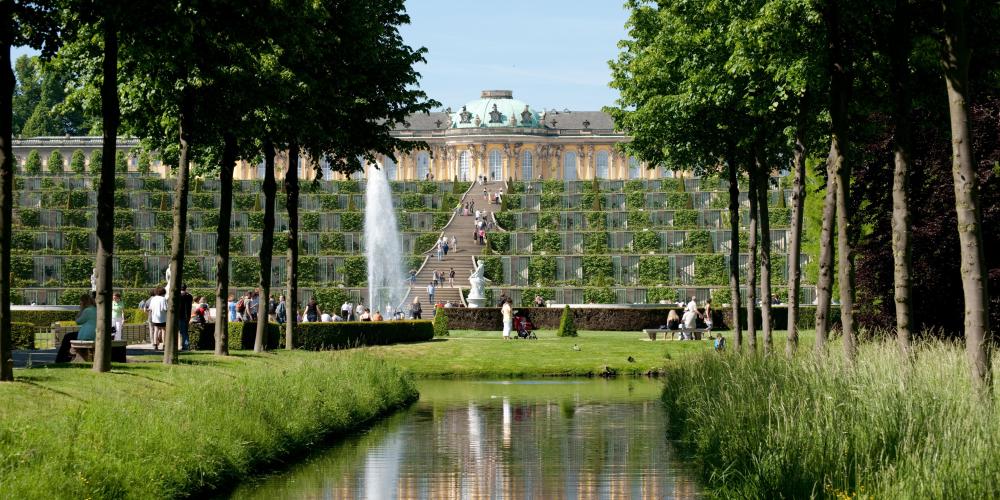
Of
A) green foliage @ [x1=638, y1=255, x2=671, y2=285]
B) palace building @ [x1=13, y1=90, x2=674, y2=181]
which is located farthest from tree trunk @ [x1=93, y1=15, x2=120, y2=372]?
palace building @ [x1=13, y1=90, x2=674, y2=181]

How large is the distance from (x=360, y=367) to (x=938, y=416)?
58.8ft

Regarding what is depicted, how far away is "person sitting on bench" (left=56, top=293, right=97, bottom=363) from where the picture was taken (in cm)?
2634

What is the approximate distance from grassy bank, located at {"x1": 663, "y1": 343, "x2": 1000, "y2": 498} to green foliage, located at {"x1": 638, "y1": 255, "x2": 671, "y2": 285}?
63268mm

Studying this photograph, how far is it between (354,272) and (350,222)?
292 inches

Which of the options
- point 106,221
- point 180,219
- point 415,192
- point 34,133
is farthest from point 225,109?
point 34,133

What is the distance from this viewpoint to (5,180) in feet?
63.6

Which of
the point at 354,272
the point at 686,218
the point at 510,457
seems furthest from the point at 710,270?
the point at 510,457

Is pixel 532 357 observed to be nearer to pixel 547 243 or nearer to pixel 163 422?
pixel 163 422

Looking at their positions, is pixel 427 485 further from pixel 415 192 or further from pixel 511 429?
pixel 415 192

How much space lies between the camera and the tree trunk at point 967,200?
631 inches

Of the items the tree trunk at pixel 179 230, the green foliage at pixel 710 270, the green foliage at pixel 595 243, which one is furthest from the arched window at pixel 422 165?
the tree trunk at pixel 179 230

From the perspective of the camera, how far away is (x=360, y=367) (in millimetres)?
30312

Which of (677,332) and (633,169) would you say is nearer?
(677,332)

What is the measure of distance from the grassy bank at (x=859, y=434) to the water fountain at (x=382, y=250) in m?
57.8
